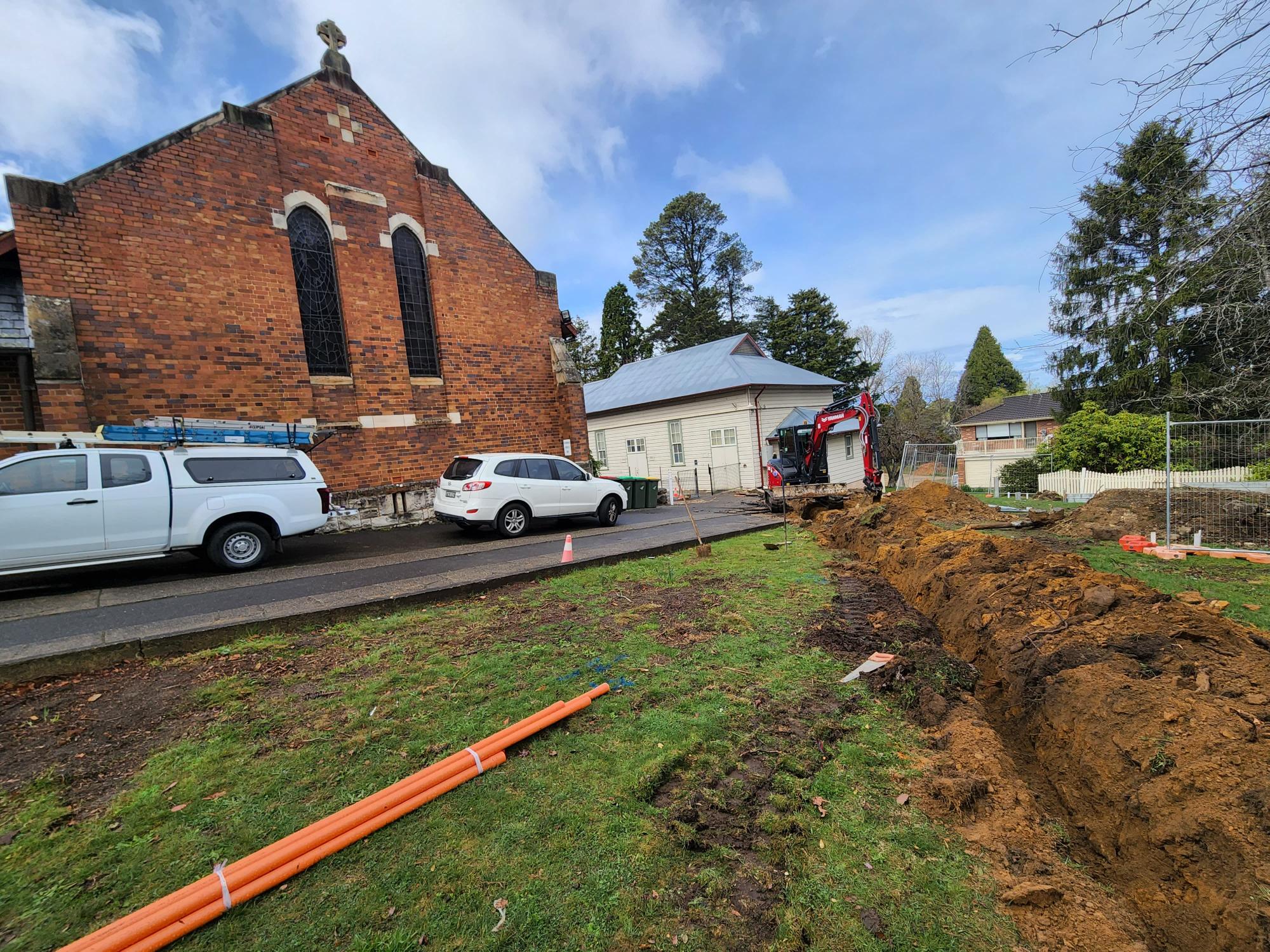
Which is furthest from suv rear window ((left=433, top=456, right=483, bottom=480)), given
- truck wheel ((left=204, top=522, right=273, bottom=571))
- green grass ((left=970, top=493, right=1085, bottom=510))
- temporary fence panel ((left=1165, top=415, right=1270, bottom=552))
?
green grass ((left=970, top=493, right=1085, bottom=510))

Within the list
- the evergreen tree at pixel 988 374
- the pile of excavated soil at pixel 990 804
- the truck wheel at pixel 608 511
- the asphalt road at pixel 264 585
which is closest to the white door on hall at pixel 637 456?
the truck wheel at pixel 608 511

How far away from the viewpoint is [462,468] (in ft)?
33.6

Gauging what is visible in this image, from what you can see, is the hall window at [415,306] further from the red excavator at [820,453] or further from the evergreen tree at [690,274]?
the evergreen tree at [690,274]

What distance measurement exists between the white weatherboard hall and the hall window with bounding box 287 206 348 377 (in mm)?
12587

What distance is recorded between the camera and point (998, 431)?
37969 mm

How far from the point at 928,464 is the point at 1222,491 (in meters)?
12.3

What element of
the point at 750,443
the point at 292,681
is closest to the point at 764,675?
the point at 292,681

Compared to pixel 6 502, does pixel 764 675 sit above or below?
below

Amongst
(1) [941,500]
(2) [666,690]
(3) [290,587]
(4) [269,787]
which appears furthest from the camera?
(1) [941,500]

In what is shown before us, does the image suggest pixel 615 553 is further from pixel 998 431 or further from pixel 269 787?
pixel 998 431

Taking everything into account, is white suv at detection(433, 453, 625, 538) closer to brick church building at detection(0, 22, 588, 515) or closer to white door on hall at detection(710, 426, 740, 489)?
brick church building at detection(0, 22, 588, 515)

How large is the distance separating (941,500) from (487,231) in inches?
534

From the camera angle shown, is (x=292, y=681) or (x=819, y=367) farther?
(x=819, y=367)

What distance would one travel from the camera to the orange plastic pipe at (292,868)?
75.2 inches
